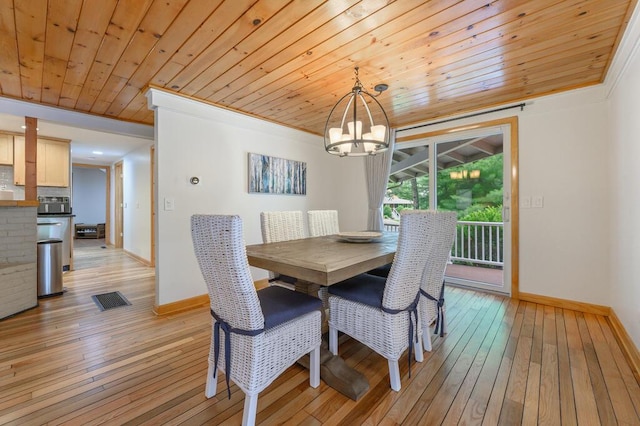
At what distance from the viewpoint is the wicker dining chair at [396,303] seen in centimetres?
155

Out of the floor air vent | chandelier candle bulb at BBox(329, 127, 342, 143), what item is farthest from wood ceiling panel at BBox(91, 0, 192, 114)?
the floor air vent

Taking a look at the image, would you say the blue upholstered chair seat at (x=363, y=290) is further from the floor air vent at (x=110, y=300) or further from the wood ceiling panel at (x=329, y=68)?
the floor air vent at (x=110, y=300)

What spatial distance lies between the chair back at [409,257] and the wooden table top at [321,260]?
0.16 meters

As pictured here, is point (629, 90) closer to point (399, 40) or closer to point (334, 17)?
point (399, 40)

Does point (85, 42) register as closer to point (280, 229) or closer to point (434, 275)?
point (280, 229)

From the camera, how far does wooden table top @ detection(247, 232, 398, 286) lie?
139 cm

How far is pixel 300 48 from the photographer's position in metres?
1.99

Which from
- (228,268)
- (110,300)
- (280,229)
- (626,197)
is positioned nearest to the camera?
(228,268)

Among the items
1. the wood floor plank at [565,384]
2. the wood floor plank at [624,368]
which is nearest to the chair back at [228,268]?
the wood floor plank at [565,384]

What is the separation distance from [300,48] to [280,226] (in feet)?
4.81

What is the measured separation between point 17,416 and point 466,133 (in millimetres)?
4442

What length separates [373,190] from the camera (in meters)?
4.23

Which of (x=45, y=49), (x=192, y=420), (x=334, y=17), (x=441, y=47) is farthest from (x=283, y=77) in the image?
(x=192, y=420)

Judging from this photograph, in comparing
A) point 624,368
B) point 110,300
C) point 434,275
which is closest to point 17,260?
point 110,300
